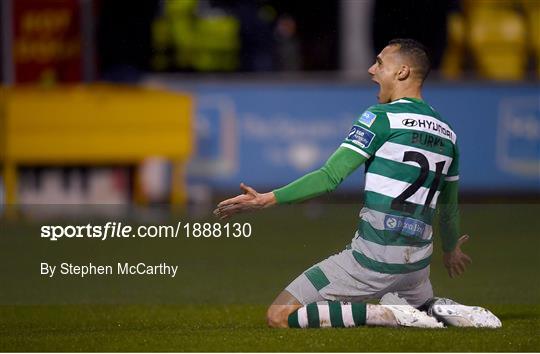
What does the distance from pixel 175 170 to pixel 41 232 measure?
120 inches

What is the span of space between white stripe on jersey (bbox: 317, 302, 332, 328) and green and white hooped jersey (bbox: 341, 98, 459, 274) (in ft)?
0.96

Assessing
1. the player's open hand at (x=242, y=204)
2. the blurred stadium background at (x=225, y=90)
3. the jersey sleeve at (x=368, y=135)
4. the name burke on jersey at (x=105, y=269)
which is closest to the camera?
the player's open hand at (x=242, y=204)

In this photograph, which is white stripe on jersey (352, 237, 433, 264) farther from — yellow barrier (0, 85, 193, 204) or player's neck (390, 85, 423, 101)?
yellow barrier (0, 85, 193, 204)

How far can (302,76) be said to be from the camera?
55.1 feet

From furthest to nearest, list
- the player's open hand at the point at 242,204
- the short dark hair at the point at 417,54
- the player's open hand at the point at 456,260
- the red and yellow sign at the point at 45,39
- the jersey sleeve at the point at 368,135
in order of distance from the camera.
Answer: the red and yellow sign at the point at 45,39 → the player's open hand at the point at 456,260 → the short dark hair at the point at 417,54 → the jersey sleeve at the point at 368,135 → the player's open hand at the point at 242,204

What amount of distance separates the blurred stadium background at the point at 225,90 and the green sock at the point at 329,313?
7819 mm

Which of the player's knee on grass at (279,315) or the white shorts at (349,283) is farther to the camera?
the player's knee on grass at (279,315)

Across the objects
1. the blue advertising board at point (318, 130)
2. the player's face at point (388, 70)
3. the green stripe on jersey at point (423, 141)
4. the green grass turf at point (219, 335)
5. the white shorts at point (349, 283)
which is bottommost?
the blue advertising board at point (318, 130)

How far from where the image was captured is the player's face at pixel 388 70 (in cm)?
677

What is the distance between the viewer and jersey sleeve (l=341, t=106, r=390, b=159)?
6.51m

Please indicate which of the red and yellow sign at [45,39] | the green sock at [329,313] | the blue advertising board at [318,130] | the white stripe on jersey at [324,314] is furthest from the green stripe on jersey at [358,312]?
the red and yellow sign at [45,39]

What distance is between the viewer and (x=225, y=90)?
1592 centimetres

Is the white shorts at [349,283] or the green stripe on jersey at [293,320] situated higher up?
the white shorts at [349,283]

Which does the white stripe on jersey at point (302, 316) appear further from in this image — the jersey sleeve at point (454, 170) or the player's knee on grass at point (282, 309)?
the jersey sleeve at point (454, 170)
